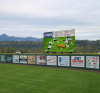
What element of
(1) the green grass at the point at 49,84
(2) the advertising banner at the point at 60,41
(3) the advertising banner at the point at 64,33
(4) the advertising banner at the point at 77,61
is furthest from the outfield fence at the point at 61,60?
(1) the green grass at the point at 49,84

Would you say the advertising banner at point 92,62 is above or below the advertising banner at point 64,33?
below

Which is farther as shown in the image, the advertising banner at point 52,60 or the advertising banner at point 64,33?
the advertising banner at point 64,33

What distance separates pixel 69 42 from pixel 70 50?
5.29 ft

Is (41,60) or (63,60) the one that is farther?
(41,60)

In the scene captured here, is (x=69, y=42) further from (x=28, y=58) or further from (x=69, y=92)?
(x=69, y=92)

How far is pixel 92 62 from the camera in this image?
2267 centimetres

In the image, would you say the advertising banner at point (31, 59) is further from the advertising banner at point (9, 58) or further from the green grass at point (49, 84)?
the green grass at point (49, 84)

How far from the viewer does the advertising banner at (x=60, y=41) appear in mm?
29594

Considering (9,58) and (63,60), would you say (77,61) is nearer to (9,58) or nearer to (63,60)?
(63,60)

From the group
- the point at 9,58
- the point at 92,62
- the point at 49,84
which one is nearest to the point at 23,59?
the point at 9,58

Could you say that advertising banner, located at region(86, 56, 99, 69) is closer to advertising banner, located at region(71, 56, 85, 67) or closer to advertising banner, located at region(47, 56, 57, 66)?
advertising banner, located at region(71, 56, 85, 67)

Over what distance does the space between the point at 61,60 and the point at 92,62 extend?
5923 mm

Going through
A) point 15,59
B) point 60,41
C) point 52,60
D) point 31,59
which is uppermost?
point 60,41

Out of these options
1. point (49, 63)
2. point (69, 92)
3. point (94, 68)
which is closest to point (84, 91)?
point (69, 92)
